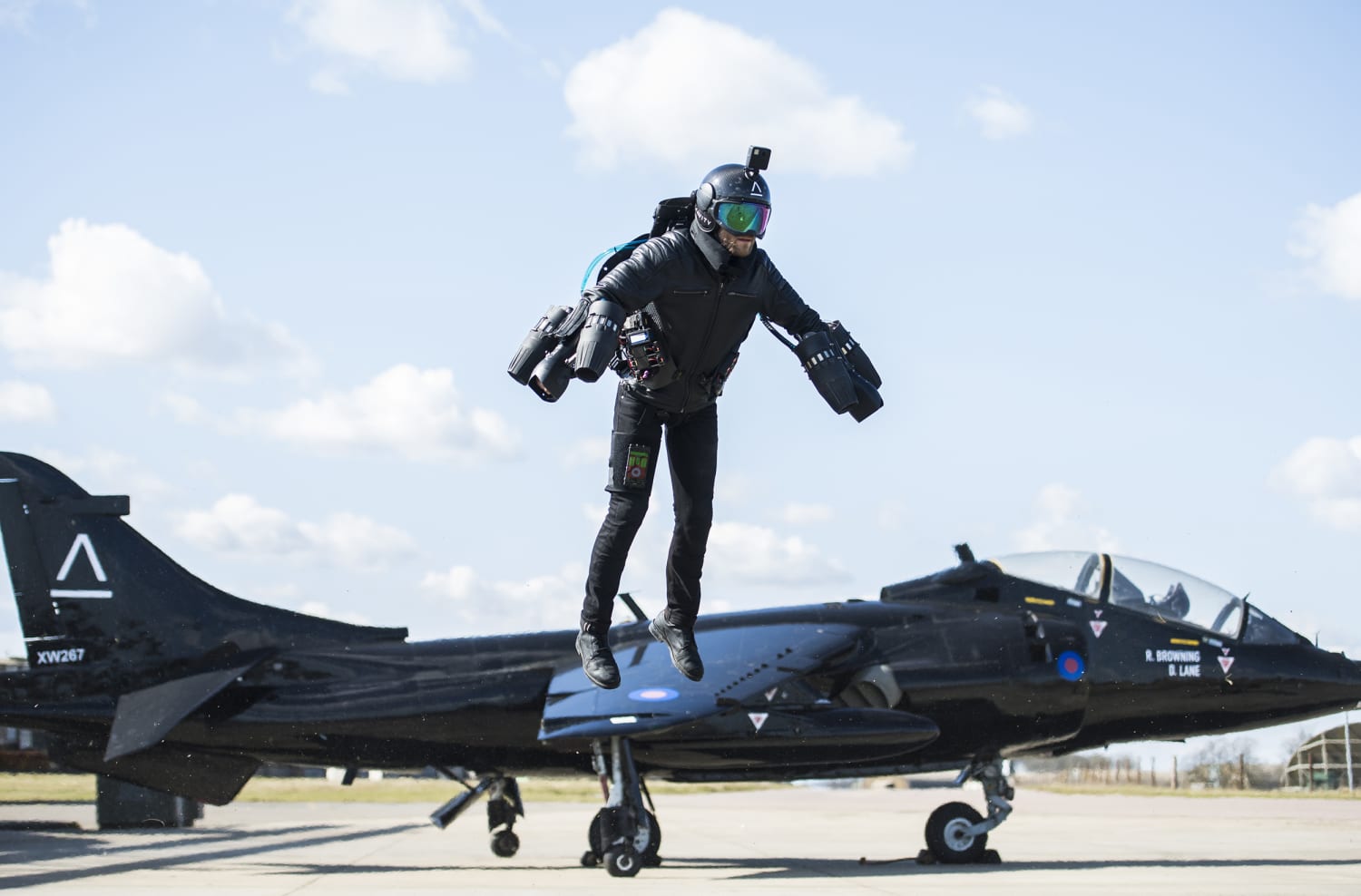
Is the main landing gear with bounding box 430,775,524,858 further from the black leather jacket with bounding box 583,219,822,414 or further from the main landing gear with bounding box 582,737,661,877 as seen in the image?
the black leather jacket with bounding box 583,219,822,414

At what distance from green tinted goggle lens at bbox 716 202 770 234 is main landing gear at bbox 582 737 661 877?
11.3 meters

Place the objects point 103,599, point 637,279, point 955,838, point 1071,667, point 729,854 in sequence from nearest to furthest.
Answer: point 637,279, point 955,838, point 1071,667, point 103,599, point 729,854

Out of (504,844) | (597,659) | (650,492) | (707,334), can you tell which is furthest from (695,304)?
(504,844)

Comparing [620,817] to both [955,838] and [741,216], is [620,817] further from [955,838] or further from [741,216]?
[741,216]

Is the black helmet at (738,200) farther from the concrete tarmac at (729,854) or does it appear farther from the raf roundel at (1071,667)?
the raf roundel at (1071,667)

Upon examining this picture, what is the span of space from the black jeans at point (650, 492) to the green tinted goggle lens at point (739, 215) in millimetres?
979

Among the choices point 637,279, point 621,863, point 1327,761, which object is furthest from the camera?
point 1327,761

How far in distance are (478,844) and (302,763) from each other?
732 centimetres

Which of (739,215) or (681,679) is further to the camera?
(681,679)

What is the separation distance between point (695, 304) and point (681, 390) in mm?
442

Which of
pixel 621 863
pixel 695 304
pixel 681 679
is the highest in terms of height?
pixel 695 304

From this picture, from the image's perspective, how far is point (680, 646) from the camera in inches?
283

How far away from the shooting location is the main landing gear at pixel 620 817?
16.2 meters

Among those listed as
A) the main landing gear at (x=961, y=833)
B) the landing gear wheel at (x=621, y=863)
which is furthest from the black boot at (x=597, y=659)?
the main landing gear at (x=961, y=833)
